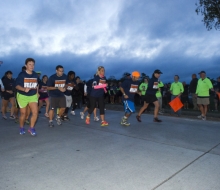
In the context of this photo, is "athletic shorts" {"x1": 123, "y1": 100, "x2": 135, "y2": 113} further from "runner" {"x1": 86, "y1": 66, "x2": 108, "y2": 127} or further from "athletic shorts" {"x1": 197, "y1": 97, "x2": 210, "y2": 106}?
"athletic shorts" {"x1": 197, "y1": 97, "x2": 210, "y2": 106}

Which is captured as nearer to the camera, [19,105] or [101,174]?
[101,174]

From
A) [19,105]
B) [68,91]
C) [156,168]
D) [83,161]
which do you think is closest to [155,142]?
[156,168]

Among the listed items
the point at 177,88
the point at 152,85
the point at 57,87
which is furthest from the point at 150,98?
the point at 57,87

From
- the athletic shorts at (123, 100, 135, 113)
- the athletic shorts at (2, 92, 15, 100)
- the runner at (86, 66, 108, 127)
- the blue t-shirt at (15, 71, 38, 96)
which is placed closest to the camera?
the blue t-shirt at (15, 71, 38, 96)

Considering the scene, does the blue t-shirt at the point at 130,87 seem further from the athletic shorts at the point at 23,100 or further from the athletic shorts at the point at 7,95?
the athletic shorts at the point at 7,95

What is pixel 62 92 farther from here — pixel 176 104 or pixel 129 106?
pixel 176 104

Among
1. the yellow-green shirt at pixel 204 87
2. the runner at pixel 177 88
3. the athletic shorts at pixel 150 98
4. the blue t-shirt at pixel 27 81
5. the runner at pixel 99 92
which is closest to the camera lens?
the blue t-shirt at pixel 27 81

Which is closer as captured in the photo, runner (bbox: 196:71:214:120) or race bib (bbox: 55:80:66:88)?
race bib (bbox: 55:80:66:88)

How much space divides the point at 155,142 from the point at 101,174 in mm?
2120

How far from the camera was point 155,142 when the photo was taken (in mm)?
5113

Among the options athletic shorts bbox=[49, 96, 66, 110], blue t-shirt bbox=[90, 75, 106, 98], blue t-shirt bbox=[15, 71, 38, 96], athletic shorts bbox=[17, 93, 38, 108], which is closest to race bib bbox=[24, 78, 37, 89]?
blue t-shirt bbox=[15, 71, 38, 96]

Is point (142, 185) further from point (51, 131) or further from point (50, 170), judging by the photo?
point (51, 131)

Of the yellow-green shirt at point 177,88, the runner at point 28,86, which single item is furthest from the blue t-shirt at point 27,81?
the yellow-green shirt at point 177,88

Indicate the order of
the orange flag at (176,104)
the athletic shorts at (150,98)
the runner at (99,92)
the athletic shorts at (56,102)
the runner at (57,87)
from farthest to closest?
the orange flag at (176,104) → the athletic shorts at (150,98) → the runner at (99,92) → the athletic shorts at (56,102) → the runner at (57,87)
